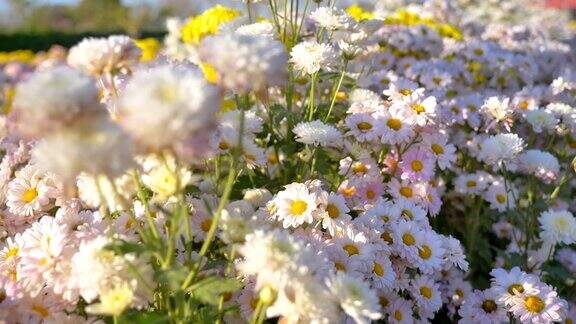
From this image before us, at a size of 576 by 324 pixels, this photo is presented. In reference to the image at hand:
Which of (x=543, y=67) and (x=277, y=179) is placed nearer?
(x=277, y=179)

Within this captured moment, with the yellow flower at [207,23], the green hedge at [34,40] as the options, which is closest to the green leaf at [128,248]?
the yellow flower at [207,23]

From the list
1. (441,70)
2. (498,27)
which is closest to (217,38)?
(441,70)

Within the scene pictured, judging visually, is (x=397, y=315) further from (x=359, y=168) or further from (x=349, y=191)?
(x=359, y=168)

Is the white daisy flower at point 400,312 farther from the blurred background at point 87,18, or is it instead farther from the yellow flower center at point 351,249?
the blurred background at point 87,18

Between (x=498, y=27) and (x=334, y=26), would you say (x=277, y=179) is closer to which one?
(x=334, y=26)

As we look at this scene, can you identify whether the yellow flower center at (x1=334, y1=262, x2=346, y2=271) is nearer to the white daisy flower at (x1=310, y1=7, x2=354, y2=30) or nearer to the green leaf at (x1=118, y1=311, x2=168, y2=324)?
the green leaf at (x1=118, y1=311, x2=168, y2=324)
